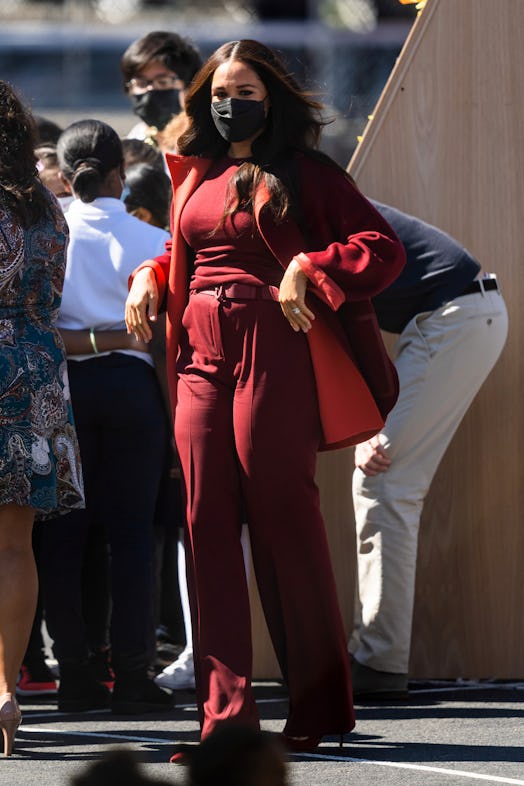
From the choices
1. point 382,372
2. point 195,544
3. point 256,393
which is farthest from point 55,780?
point 382,372

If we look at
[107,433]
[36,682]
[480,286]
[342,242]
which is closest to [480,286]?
[480,286]

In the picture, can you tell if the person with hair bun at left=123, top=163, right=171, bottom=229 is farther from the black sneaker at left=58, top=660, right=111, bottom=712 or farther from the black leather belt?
the black sneaker at left=58, top=660, right=111, bottom=712

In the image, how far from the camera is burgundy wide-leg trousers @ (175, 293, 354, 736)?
394cm

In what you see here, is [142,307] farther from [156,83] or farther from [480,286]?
[156,83]

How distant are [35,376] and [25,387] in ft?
0.13

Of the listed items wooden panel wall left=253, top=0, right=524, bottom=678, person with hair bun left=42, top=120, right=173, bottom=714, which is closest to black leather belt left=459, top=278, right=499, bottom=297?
wooden panel wall left=253, top=0, right=524, bottom=678

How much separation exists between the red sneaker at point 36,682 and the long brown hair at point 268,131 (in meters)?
1.88

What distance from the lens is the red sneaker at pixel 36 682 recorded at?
5.09 meters

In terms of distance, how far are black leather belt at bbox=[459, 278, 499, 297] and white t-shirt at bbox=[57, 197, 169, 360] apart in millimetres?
979

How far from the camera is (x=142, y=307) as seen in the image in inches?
161

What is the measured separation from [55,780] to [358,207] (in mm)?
1602

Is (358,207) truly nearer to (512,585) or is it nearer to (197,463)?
(197,463)

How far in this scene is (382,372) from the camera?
4.08 meters

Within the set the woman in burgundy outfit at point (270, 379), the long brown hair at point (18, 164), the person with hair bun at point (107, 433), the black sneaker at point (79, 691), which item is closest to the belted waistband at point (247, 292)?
the woman in burgundy outfit at point (270, 379)
